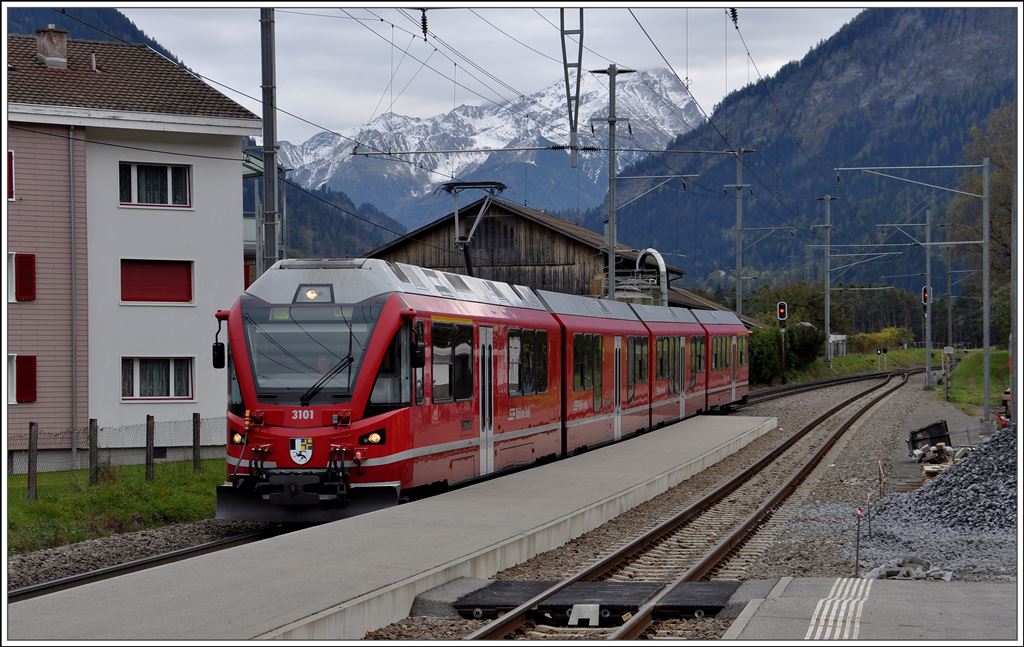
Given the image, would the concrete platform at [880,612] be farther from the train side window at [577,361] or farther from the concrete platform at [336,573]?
the train side window at [577,361]

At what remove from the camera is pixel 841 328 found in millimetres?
100500

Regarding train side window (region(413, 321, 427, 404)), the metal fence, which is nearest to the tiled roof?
the metal fence

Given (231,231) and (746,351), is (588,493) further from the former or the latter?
(746,351)

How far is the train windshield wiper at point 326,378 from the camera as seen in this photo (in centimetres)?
1530

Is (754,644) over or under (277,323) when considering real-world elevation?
under

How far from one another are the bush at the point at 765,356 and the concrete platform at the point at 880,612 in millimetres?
50164

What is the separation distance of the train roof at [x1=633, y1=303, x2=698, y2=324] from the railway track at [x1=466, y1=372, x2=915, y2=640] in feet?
20.7

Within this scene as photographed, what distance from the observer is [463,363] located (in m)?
18.1

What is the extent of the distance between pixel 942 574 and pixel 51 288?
2388 cm

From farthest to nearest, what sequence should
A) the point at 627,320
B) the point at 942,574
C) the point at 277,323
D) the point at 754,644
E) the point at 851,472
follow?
the point at 627,320
the point at 851,472
the point at 277,323
the point at 942,574
the point at 754,644

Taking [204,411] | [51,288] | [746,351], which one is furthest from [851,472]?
[746,351]

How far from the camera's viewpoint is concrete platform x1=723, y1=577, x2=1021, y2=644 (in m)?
8.79

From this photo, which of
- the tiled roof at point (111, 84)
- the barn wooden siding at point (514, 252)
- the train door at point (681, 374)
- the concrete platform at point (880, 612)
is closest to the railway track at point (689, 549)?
the concrete platform at point (880, 612)

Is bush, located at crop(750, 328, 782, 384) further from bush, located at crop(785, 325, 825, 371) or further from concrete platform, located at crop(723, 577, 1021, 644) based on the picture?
concrete platform, located at crop(723, 577, 1021, 644)
